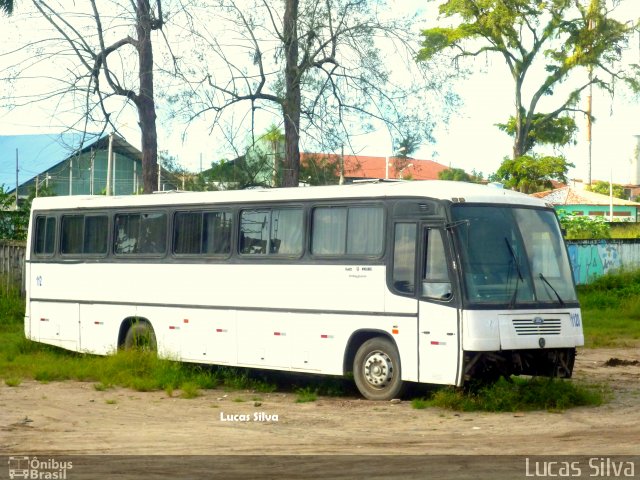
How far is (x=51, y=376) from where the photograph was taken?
1738 centimetres

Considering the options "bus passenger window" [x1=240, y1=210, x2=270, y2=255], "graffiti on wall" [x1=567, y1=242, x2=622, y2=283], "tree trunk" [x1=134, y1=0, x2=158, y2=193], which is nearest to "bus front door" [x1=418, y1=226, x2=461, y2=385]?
"bus passenger window" [x1=240, y1=210, x2=270, y2=255]

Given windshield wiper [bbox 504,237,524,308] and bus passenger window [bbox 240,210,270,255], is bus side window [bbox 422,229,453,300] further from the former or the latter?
bus passenger window [bbox 240,210,270,255]

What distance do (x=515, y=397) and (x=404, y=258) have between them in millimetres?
2287

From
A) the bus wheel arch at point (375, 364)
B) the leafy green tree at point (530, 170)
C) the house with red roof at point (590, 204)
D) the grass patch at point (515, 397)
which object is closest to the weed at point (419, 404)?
the grass patch at point (515, 397)

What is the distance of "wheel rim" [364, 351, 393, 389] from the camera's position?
48.2ft

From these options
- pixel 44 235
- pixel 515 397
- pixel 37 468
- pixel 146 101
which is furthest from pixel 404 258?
pixel 146 101

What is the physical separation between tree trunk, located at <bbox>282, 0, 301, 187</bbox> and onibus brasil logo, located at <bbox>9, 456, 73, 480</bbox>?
13.9m

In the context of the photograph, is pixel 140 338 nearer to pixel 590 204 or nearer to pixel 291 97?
pixel 291 97

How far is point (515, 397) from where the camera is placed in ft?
45.0

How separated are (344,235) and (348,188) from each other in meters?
0.67

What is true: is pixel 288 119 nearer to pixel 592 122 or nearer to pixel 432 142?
pixel 432 142

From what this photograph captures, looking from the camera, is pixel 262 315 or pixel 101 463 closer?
pixel 101 463

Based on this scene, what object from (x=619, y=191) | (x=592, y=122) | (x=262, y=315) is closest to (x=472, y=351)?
(x=262, y=315)

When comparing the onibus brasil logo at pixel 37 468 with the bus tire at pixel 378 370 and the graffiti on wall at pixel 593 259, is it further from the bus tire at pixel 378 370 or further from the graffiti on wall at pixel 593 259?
the graffiti on wall at pixel 593 259
